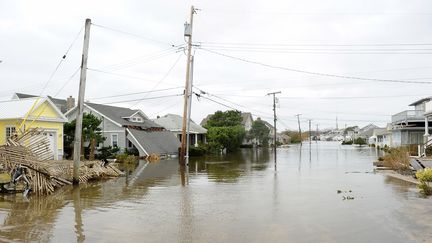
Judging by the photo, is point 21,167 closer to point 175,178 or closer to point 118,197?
point 118,197

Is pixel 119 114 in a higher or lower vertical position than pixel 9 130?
higher

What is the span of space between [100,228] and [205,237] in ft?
9.69

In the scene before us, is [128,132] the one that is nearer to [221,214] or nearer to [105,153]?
[105,153]

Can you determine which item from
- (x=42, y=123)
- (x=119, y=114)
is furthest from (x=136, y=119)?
(x=42, y=123)

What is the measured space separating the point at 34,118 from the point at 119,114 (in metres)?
19.6

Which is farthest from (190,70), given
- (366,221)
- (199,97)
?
(366,221)

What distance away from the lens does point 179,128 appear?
58.5m

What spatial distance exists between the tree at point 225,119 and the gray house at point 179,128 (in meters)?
10.7

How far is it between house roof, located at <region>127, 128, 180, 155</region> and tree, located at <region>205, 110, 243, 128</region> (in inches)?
856

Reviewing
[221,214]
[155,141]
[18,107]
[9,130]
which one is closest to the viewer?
[221,214]

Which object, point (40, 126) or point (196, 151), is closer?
point (40, 126)

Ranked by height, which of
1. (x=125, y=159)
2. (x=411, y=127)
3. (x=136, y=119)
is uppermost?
(x=136, y=119)

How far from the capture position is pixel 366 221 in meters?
11.9

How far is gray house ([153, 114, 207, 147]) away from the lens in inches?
2297
